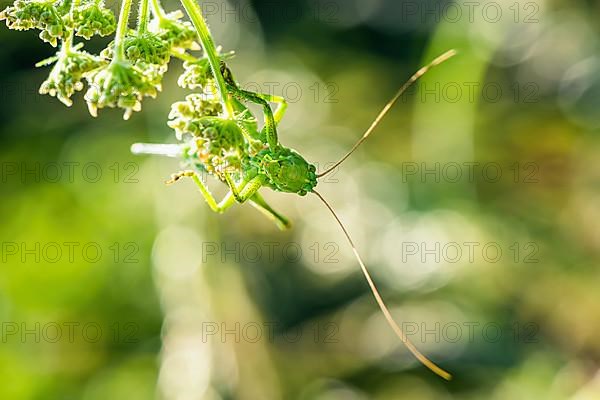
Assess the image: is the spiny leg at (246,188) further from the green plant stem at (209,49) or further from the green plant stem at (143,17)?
the green plant stem at (143,17)

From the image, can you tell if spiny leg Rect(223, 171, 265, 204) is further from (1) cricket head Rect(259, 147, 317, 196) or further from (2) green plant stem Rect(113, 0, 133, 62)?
(2) green plant stem Rect(113, 0, 133, 62)

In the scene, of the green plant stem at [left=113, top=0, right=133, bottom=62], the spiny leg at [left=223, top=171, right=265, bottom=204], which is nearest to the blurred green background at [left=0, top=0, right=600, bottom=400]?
the spiny leg at [left=223, top=171, right=265, bottom=204]

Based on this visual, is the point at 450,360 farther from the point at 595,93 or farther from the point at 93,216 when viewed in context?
the point at 93,216

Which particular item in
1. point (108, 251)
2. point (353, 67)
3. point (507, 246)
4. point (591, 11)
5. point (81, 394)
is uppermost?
point (591, 11)

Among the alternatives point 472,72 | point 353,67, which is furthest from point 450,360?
point 353,67

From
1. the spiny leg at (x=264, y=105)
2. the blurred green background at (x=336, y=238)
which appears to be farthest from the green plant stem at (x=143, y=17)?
the blurred green background at (x=336, y=238)

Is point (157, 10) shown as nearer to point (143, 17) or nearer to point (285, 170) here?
point (143, 17)

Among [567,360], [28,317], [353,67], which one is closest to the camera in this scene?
[567,360]
